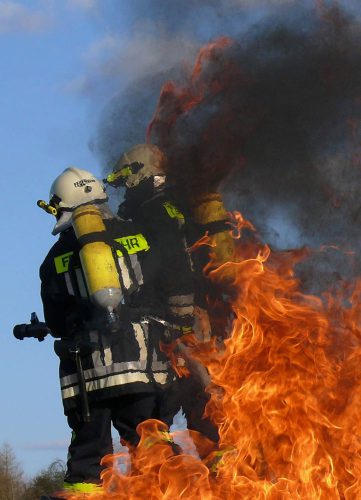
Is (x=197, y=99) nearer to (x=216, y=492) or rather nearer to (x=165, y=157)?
(x=165, y=157)

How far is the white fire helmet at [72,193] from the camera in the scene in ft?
28.4

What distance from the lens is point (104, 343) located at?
828 centimetres

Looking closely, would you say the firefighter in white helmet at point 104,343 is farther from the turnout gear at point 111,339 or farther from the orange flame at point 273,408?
the orange flame at point 273,408

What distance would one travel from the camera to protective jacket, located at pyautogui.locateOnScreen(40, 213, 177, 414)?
8.22 m

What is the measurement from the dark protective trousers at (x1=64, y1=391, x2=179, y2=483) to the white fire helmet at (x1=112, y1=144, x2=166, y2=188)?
1666 mm

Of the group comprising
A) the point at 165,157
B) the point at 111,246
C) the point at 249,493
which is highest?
the point at 165,157

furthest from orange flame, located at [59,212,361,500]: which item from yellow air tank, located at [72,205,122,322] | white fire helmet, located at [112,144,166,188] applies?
white fire helmet, located at [112,144,166,188]

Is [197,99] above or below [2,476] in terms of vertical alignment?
above

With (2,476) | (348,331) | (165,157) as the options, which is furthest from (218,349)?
(2,476)

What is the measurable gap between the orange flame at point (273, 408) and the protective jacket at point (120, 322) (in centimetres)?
39

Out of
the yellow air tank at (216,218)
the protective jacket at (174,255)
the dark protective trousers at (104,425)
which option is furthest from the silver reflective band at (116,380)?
the yellow air tank at (216,218)

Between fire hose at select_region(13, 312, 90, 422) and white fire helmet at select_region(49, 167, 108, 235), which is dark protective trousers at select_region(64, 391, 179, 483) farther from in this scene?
white fire helmet at select_region(49, 167, 108, 235)

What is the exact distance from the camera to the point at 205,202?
8352mm

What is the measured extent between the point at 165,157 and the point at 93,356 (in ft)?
5.33
